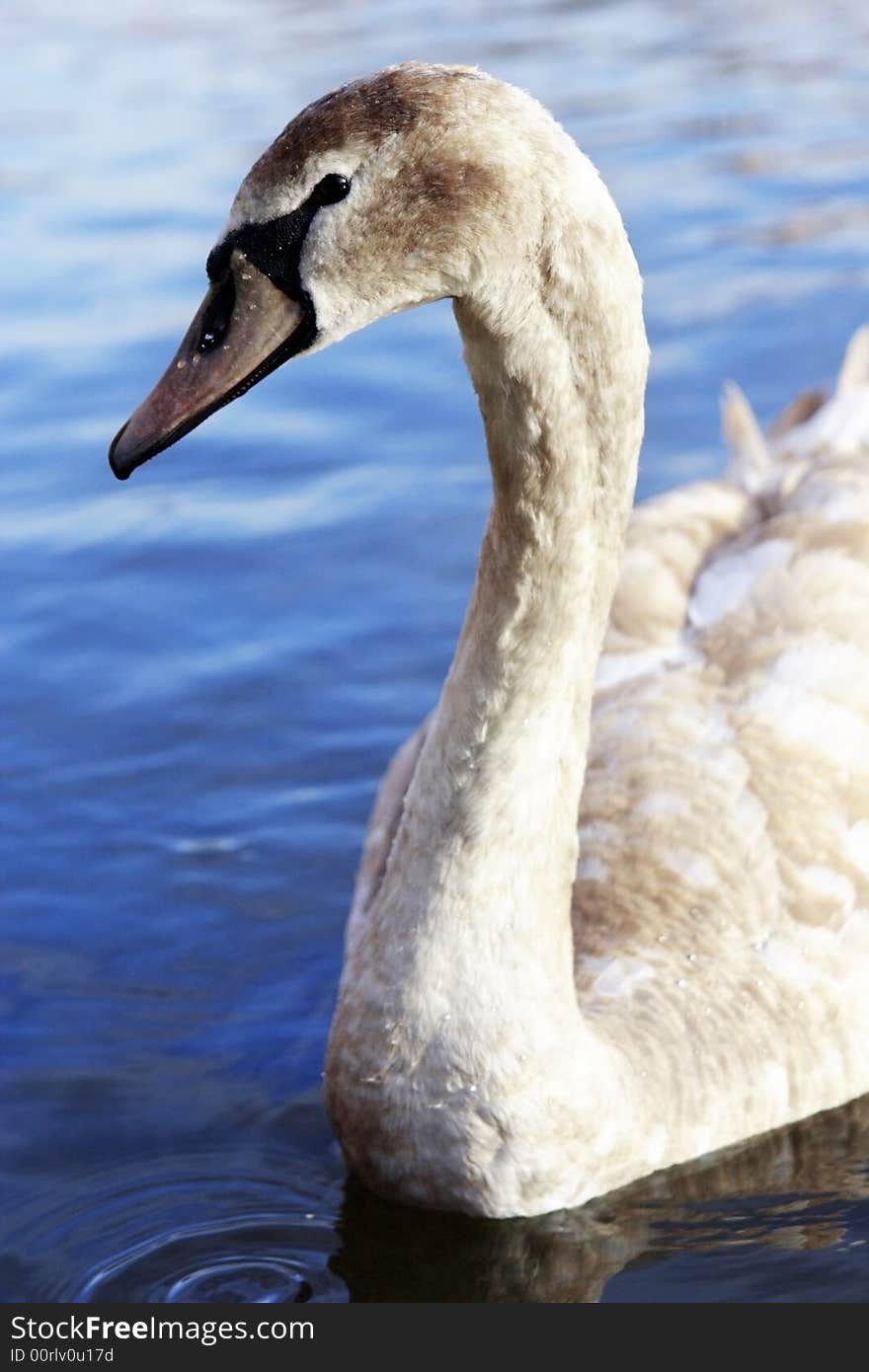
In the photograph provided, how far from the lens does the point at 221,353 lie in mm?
3861

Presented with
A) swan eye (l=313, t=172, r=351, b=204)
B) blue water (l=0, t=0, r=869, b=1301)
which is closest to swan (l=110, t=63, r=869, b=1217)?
swan eye (l=313, t=172, r=351, b=204)

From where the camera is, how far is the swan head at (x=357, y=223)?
365cm

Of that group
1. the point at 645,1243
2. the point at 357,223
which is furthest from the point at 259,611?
the point at 357,223

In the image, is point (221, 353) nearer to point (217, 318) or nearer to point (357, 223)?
point (217, 318)

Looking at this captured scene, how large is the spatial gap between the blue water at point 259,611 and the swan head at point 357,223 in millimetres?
1914

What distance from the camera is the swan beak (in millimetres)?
3809

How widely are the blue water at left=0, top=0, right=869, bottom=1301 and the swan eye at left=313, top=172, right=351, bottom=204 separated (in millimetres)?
2187

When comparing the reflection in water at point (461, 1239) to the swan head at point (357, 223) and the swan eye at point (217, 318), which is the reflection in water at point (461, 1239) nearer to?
the swan head at point (357, 223)

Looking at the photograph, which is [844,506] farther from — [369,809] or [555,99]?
[555,99]

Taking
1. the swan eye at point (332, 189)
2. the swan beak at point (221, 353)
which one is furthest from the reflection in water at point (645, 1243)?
the swan eye at point (332, 189)

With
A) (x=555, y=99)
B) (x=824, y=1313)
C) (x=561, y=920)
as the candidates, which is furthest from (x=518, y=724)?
(x=555, y=99)

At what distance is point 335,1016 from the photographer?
15.7ft

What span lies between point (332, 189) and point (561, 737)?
1273 millimetres

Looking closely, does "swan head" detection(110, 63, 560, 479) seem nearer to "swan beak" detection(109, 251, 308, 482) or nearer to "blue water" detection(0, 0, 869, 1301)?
"swan beak" detection(109, 251, 308, 482)
